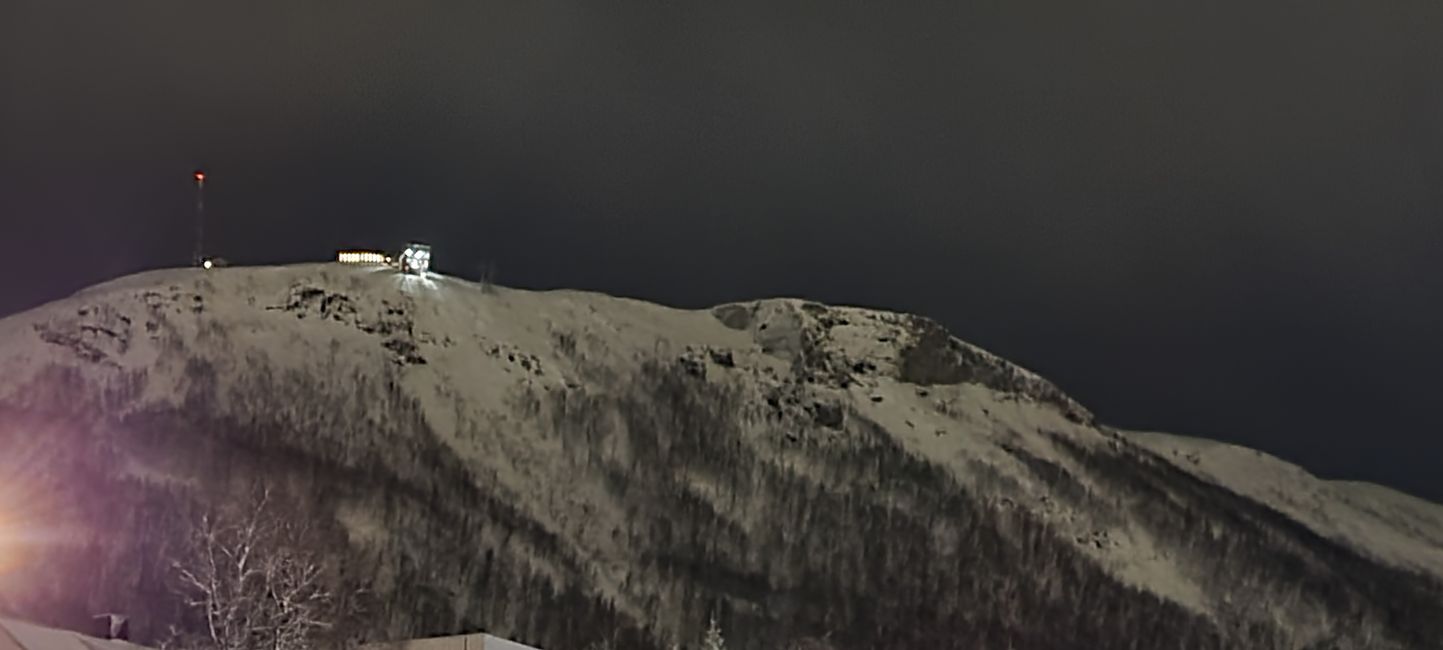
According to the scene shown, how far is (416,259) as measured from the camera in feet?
627

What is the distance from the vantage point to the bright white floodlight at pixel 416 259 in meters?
190

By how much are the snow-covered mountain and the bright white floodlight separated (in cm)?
301

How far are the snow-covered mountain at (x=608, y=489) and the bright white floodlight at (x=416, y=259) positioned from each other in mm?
3006

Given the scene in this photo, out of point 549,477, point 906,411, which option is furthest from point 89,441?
point 906,411

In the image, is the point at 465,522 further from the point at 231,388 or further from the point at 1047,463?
the point at 1047,463

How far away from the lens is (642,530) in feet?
526

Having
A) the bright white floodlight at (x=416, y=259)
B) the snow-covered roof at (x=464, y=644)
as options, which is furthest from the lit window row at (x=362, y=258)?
the snow-covered roof at (x=464, y=644)

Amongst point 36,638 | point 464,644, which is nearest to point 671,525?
point 464,644

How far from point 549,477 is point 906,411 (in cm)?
4935

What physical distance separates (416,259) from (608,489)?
3929cm

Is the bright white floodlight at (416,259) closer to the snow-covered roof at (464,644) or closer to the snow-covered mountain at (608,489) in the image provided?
the snow-covered mountain at (608,489)

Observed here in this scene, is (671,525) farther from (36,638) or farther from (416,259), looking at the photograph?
(36,638)

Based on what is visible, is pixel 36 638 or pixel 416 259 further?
pixel 416 259

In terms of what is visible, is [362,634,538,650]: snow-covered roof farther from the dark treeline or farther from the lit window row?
the lit window row
